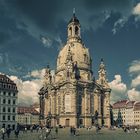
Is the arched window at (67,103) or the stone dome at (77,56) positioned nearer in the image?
the arched window at (67,103)

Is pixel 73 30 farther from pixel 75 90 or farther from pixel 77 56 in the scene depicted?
pixel 75 90

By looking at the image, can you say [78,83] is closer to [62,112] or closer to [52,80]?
[62,112]

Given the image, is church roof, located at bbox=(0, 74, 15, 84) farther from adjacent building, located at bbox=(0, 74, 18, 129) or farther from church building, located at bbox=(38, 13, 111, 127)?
church building, located at bbox=(38, 13, 111, 127)

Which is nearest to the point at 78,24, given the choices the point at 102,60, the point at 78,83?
the point at 102,60

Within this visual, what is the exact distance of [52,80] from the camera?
151 m

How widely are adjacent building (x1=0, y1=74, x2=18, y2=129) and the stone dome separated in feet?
102

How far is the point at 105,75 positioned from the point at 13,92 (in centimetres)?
4568

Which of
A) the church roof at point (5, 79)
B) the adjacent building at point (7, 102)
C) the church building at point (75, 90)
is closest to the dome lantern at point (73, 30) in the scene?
the church building at point (75, 90)

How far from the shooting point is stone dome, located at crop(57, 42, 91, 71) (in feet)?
466

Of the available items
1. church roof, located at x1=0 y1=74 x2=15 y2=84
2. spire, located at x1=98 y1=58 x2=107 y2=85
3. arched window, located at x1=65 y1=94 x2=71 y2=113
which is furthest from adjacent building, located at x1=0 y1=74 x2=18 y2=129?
spire, located at x1=98 y1=58 x2=107 y2=85

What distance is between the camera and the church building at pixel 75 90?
129 m

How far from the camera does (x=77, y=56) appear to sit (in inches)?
5605

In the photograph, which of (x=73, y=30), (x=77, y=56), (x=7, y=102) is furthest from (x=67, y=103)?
(x=73, y=30)

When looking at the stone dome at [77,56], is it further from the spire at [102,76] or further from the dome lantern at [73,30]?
the spire at [102,76]
